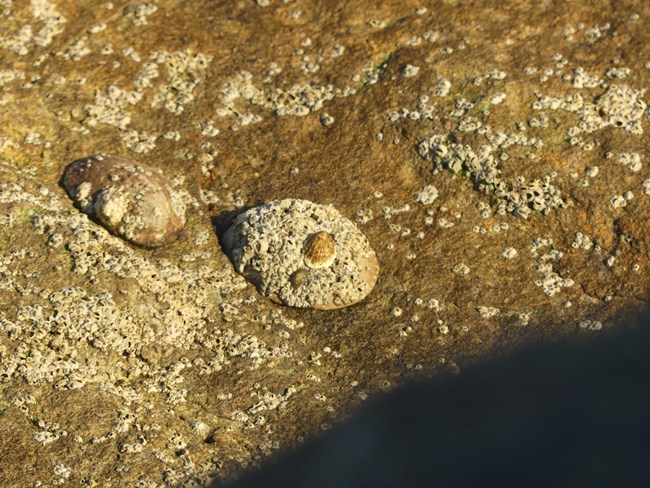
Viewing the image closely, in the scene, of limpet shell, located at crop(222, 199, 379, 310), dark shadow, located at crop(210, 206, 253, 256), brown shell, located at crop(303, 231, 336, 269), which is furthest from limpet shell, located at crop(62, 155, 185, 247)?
brown shell, located at crop(303, 231, 336, 269)

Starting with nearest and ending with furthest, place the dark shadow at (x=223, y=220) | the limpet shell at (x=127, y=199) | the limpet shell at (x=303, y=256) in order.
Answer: the limpet shell at (x=303, y=256) → the limpet shell at (x=127, y=199) → the dark shadow at (x=223, y=220)

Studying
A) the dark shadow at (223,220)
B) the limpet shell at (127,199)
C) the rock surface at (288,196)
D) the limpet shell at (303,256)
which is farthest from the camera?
the dark shadow at (223,220)

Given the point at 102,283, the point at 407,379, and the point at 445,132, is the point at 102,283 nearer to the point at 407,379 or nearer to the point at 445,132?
the point at 407,379

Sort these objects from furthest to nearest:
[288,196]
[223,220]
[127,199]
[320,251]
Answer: [288,196] → [223,220] → [127,199] → [320,251]

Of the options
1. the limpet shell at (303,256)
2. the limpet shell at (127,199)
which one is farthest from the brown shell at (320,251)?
the limpet shell at (127,199)

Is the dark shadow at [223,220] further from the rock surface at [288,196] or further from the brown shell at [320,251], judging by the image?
the brown shell at [320,251]

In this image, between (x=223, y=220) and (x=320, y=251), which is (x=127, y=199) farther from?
(x=320, y=251)

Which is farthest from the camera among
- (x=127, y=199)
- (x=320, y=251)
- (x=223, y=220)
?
(x=223, y=220)

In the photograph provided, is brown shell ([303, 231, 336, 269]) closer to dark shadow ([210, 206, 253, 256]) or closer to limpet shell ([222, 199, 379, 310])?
limpet shell ([222, 199, 379, 310])

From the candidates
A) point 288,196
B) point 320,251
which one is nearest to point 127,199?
point 288,196
